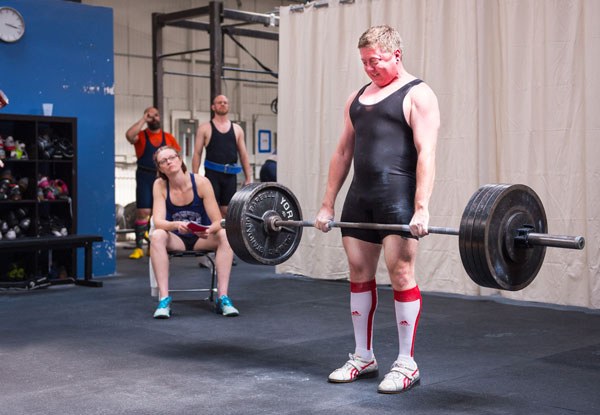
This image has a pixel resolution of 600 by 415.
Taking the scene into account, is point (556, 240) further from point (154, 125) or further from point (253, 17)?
point (253, 17)

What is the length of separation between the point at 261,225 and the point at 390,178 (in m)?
0.59

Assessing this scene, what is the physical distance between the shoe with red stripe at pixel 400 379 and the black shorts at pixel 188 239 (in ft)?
5.68

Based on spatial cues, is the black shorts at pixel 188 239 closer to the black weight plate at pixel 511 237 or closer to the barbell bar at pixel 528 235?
the barbell bar at pixel 528 235

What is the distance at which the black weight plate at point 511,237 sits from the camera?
2.33 meters

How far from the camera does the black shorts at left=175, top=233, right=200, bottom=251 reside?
419cm

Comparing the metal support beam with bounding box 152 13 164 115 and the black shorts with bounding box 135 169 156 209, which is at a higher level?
the metal support beam with bounding box 152 13 164 115

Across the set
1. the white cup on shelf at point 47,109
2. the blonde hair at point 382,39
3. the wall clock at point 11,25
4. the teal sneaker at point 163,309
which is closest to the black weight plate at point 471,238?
the blonde hair at point 382,39

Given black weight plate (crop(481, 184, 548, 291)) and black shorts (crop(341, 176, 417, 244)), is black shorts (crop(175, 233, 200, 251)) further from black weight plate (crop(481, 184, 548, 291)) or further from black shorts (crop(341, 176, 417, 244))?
black weight plate (crop(481, 184, 548, 291))

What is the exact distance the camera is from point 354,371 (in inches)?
110

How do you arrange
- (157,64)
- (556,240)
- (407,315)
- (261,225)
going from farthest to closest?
(157,64) < (261,225) < (407,315) < (556,240)

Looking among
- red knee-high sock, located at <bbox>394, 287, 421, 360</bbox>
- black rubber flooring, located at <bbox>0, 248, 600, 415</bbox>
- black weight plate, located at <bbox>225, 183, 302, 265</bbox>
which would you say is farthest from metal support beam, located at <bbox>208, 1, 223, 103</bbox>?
red knee-high sock, located at <bbox>394, 287, 421, 360</bbox>

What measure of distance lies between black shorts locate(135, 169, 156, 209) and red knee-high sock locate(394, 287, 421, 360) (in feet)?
13.4

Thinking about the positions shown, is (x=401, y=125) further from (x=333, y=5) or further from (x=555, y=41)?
(x=333, y=5)

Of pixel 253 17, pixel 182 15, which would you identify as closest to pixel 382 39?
pixel 253 17
